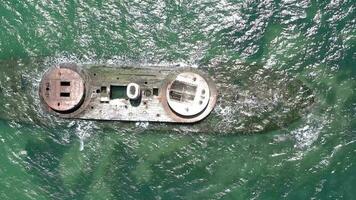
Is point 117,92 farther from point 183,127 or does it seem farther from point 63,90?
point 183,127

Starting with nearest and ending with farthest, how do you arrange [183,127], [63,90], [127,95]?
[127,95] < [183,127] < [63,90]

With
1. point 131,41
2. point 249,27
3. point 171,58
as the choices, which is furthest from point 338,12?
point 131,41

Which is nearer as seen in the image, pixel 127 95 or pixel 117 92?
pixel 127 95

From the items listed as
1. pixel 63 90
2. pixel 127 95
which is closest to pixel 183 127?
pixel 127 95

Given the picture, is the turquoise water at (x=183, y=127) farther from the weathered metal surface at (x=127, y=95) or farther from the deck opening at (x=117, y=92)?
the deck opening at (x=117, y=92)

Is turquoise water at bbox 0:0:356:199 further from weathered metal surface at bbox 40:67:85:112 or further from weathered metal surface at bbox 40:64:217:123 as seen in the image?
weathered metal surface at bbox 40:67:85:112

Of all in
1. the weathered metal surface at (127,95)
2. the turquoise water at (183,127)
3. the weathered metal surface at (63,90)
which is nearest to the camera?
the turquoise water at (183,127)

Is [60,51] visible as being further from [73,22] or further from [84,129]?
[84,129]

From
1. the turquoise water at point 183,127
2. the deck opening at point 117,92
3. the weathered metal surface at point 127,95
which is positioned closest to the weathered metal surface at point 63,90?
the weathered metal surface at point 127,95
